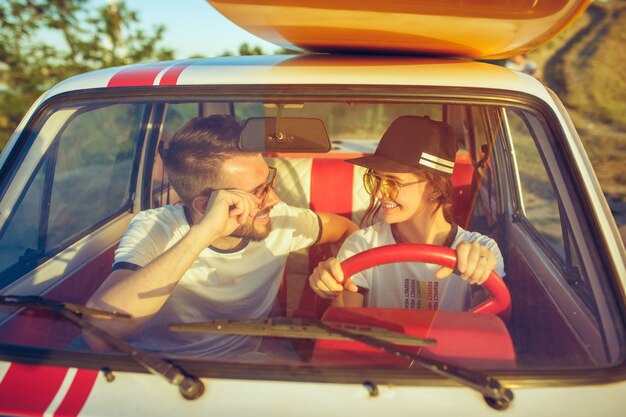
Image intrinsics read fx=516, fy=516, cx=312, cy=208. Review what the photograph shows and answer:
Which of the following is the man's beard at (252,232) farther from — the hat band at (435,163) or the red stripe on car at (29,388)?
the red stripe on car at (29,388)

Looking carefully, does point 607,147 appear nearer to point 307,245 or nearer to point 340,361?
point 307,245

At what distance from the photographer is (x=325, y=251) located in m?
2.29

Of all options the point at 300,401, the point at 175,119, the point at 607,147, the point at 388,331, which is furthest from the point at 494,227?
the point at 607,147

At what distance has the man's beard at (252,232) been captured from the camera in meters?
1.97

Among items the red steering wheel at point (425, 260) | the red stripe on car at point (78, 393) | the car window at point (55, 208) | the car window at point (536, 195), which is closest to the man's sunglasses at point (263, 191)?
the red steering wheel at point (425, 260)

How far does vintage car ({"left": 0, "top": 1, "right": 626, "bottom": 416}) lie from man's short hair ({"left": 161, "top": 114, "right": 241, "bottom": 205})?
124 millimetres

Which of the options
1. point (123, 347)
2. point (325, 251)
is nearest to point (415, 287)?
point (325, 251)

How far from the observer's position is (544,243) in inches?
84.5

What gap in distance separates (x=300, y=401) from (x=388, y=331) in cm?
26

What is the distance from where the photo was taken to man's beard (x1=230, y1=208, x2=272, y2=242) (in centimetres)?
197

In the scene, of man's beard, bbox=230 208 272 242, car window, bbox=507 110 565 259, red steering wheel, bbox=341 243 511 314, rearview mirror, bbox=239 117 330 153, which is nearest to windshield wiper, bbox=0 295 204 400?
red steering wheel, bbox=341 243 511 314

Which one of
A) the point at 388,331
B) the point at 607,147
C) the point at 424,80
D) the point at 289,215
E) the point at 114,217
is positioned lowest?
the point at 607,147

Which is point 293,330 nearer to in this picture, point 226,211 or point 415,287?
point 226,211

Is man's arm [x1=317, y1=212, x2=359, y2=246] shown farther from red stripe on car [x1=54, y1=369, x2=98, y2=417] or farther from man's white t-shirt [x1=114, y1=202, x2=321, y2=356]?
red stripe on car [x1=54, y1=369, x2=98, y2=417]
